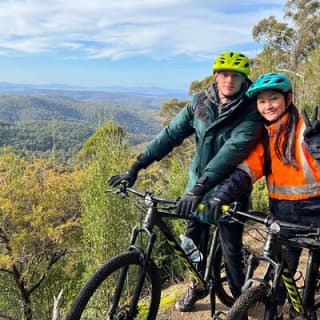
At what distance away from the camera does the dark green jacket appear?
2.95 m

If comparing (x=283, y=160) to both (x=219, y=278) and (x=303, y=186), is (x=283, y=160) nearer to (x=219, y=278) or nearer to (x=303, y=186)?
(x=303, y=186)

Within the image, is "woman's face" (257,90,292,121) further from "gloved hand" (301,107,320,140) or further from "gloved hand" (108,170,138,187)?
"gloved hand" (108,170,138,187)

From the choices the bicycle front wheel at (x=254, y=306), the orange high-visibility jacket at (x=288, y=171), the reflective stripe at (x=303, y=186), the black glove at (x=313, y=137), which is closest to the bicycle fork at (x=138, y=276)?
the bicycle front wheel at (x=254, y=306)

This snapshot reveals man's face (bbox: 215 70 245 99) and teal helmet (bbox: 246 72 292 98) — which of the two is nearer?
teal helmet (bbox: 246 72 292 98)

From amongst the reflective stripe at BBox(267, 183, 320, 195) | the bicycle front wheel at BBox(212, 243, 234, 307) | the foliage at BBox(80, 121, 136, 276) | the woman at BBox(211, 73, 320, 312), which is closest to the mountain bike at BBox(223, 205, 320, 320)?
the woman at BBox(211, 73, 320, 312)

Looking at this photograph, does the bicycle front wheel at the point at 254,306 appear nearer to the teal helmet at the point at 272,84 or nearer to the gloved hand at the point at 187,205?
the gloved hand at the point at 187,205

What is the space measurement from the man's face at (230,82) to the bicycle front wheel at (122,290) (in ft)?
4.45

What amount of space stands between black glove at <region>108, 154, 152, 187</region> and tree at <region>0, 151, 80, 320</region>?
11.7 m

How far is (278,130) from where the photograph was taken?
2.80 metres

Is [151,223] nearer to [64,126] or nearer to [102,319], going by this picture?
[102,319]

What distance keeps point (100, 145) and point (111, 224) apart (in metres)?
1.42

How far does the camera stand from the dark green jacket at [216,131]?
295 centimetres

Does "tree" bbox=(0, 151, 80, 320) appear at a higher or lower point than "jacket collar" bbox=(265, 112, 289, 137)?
lower

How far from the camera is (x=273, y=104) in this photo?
2.81m
